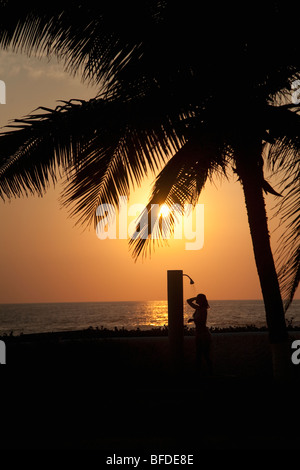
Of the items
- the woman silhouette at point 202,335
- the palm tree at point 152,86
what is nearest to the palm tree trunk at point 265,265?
the palm tree at point 152,86

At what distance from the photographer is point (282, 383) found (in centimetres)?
899

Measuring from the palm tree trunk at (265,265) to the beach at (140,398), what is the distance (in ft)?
1.68

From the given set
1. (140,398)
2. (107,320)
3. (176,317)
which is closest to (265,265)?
(140,398)

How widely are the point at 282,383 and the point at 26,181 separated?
4839 millimetres

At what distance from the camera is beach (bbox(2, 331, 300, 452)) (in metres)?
6.77

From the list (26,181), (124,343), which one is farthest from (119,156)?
(124,343)

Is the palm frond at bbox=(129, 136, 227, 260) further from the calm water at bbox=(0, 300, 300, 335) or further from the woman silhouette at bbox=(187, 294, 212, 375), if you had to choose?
the calm water at bbox=(0, 300, 300, 335)

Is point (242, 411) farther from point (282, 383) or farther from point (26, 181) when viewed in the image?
point (26, 181)

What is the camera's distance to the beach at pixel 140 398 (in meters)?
6.77

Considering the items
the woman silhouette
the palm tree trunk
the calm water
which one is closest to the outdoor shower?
the woman silhouette

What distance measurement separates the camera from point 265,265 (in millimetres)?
9023

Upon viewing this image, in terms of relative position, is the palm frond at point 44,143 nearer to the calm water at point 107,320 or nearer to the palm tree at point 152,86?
the palm tree at point 152,86

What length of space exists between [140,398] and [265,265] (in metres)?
2.75

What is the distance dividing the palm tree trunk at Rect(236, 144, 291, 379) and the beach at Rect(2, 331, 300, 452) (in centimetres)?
51
